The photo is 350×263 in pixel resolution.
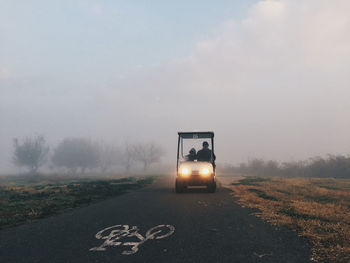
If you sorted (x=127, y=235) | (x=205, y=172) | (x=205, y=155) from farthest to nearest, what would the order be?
1. (x=205, y=155)
2. (x=205, y=172)
3. (x=127, y=235)

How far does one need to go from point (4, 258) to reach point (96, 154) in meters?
87.6

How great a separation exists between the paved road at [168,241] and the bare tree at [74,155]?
3113 inches

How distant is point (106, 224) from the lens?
6.74 meters

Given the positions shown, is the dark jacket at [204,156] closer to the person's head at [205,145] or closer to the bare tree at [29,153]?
the person's head at [205,145]

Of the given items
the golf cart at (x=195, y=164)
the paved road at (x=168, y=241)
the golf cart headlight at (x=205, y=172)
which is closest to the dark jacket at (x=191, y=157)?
the golf cart at (x=195, y=164)

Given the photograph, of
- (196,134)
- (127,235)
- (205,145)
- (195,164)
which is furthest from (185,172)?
(127,235)

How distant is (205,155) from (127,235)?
8856 mm

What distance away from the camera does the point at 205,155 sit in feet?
45.5

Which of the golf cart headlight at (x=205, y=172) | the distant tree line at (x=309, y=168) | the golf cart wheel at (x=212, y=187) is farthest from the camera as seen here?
the distant tree line at (x=309, y=168)

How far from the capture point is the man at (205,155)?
1378 cm

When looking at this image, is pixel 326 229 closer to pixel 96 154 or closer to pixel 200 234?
pixel 200 234

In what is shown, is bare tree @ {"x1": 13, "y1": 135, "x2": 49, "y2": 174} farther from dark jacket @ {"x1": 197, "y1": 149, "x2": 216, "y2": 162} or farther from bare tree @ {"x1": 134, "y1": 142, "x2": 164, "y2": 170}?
dark jacket @ {"x1": 197, "y1": 149, "x2": 216, "y2": 162}

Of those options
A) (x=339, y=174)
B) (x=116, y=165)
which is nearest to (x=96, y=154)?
(x=116, y=165)

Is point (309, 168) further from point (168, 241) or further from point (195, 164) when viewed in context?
point (168, 241)
